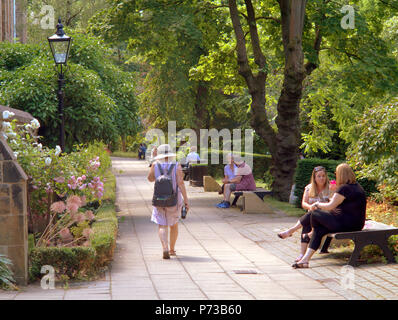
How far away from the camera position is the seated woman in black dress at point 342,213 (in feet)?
30.4

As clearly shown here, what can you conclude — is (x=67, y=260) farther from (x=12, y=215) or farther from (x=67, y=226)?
(x=67, y=226)

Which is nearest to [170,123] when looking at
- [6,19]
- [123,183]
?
[123,183]

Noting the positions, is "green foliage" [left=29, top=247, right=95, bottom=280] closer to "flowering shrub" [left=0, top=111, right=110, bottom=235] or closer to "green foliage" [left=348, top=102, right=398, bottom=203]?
"flowering shrub" [left=0, top=111, right=110, bottom=235]

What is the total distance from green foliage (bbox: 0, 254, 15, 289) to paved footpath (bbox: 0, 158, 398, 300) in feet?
0.62

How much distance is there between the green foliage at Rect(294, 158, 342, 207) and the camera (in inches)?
627

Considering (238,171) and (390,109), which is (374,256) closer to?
(390,109)

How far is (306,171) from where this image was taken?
16.3 m

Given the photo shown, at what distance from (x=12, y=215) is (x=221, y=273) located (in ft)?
9.38

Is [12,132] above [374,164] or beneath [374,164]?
above

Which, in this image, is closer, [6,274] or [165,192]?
[6,274]

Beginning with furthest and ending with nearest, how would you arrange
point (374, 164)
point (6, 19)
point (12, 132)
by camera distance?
point (6, 19)
point (374, 164)
point (12, 132)

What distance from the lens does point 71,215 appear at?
9914mm

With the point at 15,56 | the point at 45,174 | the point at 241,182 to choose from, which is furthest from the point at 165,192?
the point at 15,56

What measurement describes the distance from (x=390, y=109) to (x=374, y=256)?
3.78m
